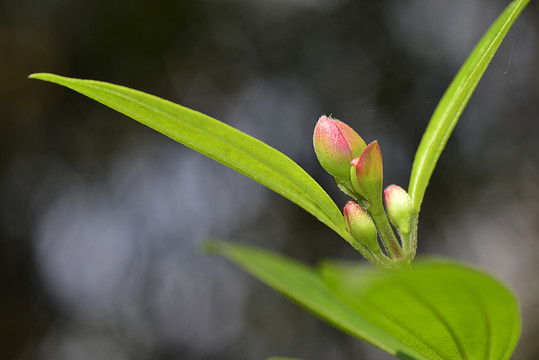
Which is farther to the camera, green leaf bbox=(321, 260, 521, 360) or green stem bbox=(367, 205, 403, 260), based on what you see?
green stem bbox=(367, 205, 403, 260)

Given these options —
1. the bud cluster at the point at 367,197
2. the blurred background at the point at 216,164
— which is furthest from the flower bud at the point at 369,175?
the blurred background at the point at 216,164

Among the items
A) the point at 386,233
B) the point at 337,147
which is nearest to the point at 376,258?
the point at 386,233

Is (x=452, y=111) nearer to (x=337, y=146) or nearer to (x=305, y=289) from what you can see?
(x=337, y=146)

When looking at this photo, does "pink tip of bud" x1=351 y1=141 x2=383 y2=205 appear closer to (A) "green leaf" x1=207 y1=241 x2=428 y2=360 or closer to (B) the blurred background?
(A) "green leaf" x1=207 y1=241 x2=428 y2=360

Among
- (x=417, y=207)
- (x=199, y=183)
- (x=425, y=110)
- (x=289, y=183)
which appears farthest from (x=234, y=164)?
(x=425, y=110)

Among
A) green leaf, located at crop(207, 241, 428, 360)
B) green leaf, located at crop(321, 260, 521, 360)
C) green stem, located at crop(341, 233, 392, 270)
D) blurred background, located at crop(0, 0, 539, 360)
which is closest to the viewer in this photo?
green leaf, located at crop(321, 260, 521, 360)

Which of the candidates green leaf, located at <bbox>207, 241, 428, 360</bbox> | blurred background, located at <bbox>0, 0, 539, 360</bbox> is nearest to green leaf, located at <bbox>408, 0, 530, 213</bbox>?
green leaf, located at <bbox>207, 241, 428, 360</bbox>
